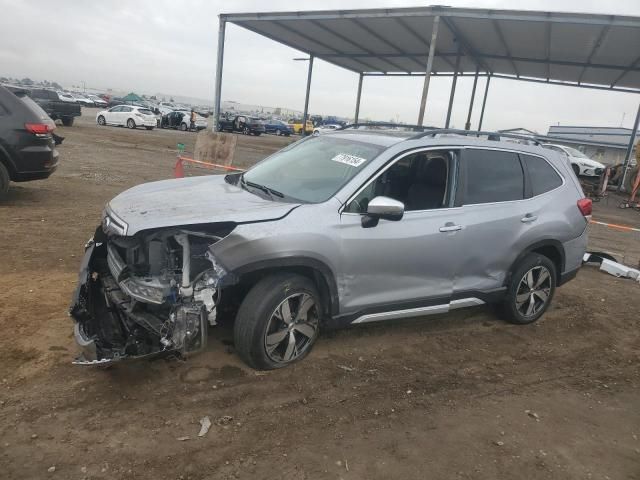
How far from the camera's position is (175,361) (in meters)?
3.57

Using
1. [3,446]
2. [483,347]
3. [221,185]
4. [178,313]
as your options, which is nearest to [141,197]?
[221,185]

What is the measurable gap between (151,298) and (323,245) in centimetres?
119

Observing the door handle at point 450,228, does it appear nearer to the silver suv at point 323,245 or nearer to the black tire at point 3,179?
the silver suv at point 323,245

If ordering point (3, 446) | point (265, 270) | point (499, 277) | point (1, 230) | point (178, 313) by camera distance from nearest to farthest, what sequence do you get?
point (3, 446) → point (178, 313) → point (265, 270) → point (499, 277) → point (1, 230)

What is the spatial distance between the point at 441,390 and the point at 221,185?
2.46 metres

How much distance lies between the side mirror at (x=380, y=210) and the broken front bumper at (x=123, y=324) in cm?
134

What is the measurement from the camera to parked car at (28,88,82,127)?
23.2 metres

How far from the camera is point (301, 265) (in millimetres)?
3346

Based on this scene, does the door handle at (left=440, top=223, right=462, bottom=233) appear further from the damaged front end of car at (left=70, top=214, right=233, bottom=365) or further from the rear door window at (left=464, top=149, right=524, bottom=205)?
the damaged front end of car at (left=70, top=214, right=233, bottom=365)

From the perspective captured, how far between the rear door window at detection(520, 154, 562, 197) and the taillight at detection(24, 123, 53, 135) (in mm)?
6649

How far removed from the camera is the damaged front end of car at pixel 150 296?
121 inches

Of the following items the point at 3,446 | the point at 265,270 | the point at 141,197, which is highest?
the point at 141,197

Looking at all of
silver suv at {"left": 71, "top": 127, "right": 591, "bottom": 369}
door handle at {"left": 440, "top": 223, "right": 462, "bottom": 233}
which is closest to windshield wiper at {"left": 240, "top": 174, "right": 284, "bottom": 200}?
silver suv at {"left": 71, "top": 127, "right": 591, "bottom": 369}

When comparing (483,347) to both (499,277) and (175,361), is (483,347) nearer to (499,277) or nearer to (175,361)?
(499,277)
